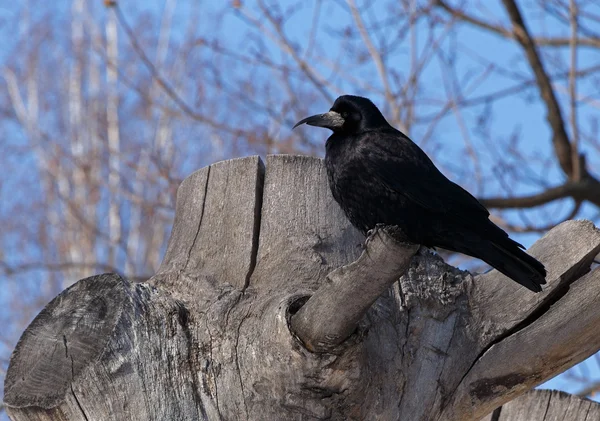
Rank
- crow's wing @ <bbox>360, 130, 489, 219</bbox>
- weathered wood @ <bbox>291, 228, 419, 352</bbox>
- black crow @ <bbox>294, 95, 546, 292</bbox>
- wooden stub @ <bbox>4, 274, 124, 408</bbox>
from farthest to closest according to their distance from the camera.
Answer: crow's wing @ <bbox>360, 130, 489, 219</bbox> < black crow @ <bbox>294, 95, 546, 292</bbox> < wooden stub @ <bbox>4, 274, 124, 408</bbox> < weathered wood @ <bbox>291, 228, 419, 352</bbox>

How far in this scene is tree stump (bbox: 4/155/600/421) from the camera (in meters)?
2.82

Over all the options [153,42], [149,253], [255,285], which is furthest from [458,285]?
[153,42]

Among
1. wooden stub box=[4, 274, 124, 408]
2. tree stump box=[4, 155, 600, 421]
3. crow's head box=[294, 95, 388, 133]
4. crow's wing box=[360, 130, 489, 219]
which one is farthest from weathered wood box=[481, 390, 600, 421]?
wooden stub box=[4, 274, 124, 408]

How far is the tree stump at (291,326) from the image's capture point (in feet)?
9.27

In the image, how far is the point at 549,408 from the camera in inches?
151

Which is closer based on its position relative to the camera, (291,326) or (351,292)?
(351,292)

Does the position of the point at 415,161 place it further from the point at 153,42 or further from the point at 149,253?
the point at 153,42

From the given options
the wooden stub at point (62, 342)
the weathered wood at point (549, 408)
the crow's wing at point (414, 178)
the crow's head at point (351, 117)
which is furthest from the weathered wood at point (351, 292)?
the crow's head at point (351, 117)

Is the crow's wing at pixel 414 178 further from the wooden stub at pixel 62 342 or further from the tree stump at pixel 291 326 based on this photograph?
the wooden stub at pixel 62 342

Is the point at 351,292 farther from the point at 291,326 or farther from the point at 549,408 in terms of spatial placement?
the point at 549,408

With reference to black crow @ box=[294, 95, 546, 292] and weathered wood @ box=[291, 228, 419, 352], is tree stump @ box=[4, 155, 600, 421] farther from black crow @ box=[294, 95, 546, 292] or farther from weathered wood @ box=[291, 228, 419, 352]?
black crow @ box=[294, 95, 546, 292]

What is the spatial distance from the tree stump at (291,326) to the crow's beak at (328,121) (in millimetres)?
729

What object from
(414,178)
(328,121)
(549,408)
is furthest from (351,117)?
(549,408)

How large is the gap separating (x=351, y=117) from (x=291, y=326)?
66.3 inches
